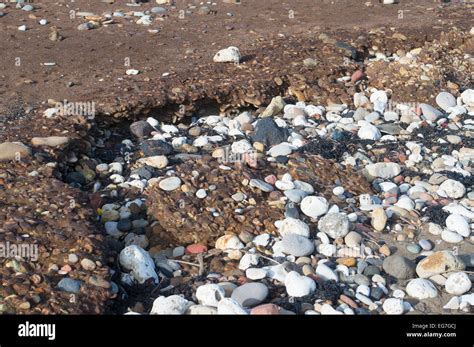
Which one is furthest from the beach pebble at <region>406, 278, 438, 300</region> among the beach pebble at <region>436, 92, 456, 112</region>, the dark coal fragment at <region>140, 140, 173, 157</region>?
the beach pebble at <region>436, 92, 456, 112</region>

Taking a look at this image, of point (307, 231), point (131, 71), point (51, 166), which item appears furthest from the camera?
point (131, 71)

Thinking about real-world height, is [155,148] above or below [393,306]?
below

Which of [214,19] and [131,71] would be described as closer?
[131,71]

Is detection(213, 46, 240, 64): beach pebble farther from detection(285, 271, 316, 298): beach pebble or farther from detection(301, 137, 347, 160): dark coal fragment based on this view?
detection(285, 271, 316, 298): beach pebble

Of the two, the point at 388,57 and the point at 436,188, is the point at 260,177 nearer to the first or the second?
the point at 436,188

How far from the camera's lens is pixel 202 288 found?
10.6 ft

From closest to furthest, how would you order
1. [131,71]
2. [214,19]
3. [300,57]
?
[131,71] → [300,57] → [214,19]

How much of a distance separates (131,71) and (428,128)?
7.76 feet

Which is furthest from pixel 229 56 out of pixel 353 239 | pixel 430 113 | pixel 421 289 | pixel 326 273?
pixel 421 289

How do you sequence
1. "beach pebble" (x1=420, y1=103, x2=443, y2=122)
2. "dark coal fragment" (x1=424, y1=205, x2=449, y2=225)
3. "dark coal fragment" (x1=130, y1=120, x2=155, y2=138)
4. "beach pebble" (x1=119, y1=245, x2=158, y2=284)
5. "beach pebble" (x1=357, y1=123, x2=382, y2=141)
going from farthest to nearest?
"beach pebble" (x1=420, y1=103, x2=443, y2=122)
"beach pebble" (x1=357, y1=123, x2=382, y2=141)
"dark coal fragment" (x1=130, y1=120, x2=155, y2=138)
"dark coal fragment" (x1=424, y1=205, x2=449, y2=225)
"beach pebble" (x1=119, y1=245, x2=158, y2=284)

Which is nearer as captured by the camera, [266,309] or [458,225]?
[266,309]

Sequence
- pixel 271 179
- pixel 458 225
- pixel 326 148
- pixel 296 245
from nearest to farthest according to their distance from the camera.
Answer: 1. pixel 296 245
2. pixel 458 225
3. pixel 271 179
4. pixel 326 148

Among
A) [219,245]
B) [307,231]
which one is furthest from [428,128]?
[219,245]

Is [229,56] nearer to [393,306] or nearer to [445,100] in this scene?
[445,100]
